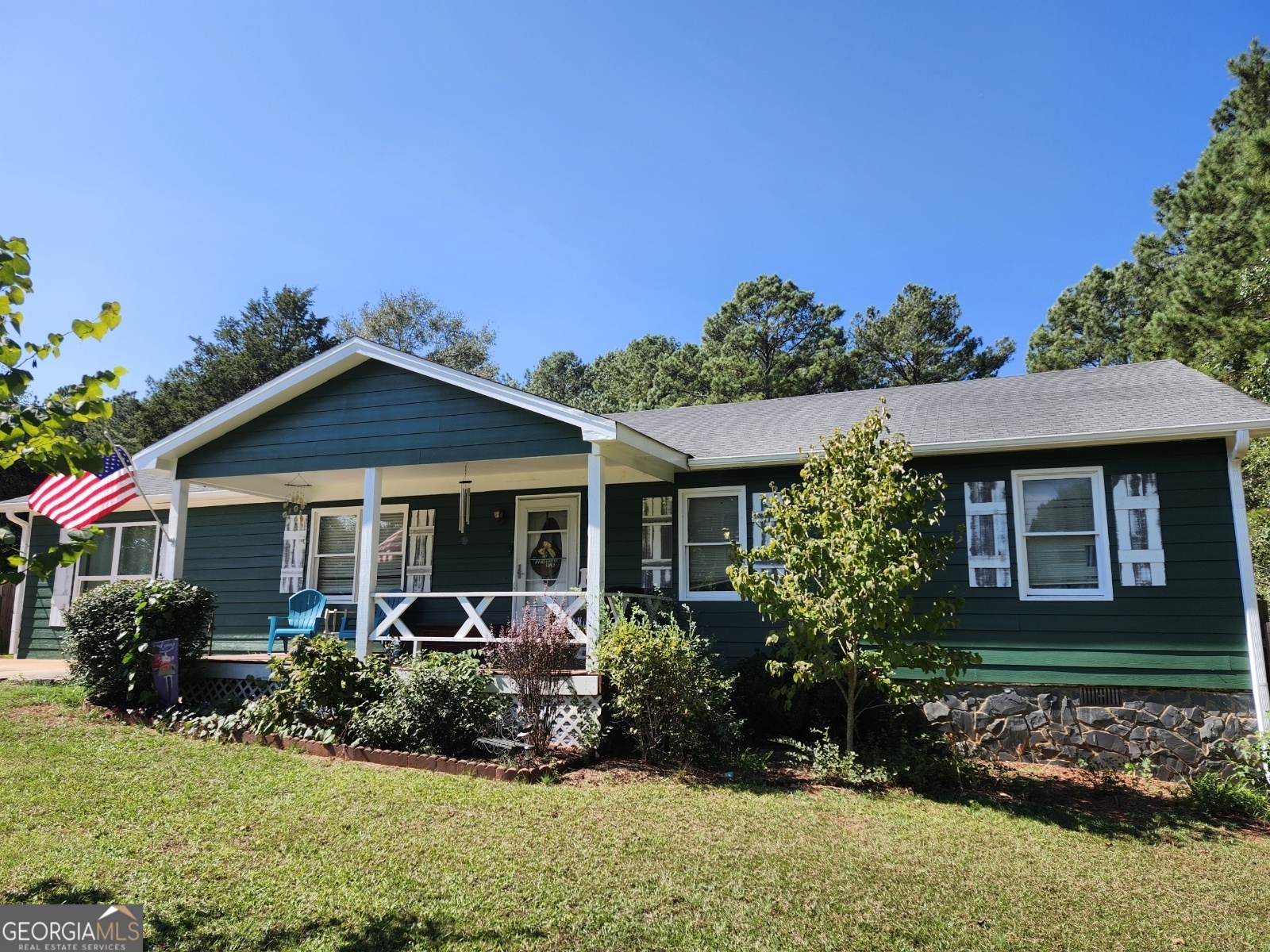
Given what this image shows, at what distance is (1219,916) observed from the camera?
4.69 m

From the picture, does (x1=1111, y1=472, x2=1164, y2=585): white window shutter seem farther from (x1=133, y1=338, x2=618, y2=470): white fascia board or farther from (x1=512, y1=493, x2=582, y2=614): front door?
(x1=512, y1=493, x2=582, y2=614): front door

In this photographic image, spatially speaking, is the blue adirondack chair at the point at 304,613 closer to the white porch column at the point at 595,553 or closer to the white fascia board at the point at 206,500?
the white fascia board at the point at 206,500

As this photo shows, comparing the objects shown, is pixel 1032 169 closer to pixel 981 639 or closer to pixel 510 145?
pixel 510 145

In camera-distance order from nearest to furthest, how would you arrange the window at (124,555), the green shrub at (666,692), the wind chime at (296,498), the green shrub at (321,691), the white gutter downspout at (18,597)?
the green shrub at (666,692), the green shrub at (321,691), the wind chime at (296,498), the window at (124,555), the white gutter downspout at (18,597)

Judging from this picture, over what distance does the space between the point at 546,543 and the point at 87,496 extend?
6341 millimetres

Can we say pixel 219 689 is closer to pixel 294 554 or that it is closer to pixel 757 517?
pixel 294 554

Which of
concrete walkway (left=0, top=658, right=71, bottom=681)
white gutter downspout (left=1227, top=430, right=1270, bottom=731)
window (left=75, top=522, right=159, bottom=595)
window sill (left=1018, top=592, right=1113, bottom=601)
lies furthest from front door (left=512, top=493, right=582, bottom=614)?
white gutter downspout (left=1227, top=430, right=1270, bottom=731)

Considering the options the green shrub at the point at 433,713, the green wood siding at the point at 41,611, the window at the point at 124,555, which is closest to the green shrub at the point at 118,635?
the green shrub at the point at 433,713

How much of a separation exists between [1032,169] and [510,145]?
40.3ft

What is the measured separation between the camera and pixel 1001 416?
9992 mm

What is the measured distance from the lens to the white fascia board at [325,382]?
9.13 m

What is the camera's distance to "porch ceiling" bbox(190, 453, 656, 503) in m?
10.2

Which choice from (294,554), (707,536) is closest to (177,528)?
(294,554)

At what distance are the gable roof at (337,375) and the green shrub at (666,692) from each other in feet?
7.06
